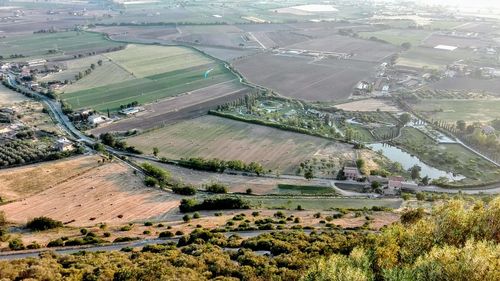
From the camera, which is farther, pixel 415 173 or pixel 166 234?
→ pixel 415 173

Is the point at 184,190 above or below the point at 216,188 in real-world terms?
above

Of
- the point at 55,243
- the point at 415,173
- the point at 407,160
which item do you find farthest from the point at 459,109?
the point at 55,243

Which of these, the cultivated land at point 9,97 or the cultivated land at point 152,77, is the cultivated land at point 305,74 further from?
the cultivated land at point 9,97

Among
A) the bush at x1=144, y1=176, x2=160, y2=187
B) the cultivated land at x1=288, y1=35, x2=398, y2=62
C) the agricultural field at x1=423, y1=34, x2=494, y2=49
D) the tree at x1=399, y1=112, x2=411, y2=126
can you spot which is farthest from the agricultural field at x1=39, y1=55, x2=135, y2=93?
the agricultural field at x1=423, y1=34, x2=494, y2=49

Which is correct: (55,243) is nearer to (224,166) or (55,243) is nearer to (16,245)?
(16,245)

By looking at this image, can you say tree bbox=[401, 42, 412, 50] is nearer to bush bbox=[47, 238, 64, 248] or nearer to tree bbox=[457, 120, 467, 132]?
tree bbox=[457, 120, 467, 132]

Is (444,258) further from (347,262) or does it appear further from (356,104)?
(356,104)
